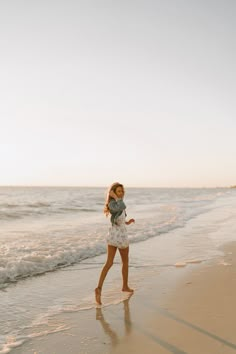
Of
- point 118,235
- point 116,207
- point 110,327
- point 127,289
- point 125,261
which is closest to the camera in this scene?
point 110,327

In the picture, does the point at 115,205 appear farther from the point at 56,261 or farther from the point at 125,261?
the point at 56,261

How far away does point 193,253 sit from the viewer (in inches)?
396

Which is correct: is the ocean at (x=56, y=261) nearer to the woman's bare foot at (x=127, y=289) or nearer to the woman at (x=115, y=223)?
the woman's bare foot at (x=127, y=289)

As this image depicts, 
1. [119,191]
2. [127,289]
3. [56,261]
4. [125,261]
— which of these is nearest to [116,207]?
[119,191]

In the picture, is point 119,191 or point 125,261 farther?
point 125,261

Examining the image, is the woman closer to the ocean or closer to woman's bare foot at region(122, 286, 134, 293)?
woman's bare foot at region(122, 286, 134, 293)

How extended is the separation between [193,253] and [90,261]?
3.08 metres

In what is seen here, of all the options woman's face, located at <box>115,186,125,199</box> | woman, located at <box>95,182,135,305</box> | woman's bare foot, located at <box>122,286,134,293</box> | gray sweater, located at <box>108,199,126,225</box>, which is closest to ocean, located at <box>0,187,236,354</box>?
woman's bare foot, located at <box>122,286,134,293</box>

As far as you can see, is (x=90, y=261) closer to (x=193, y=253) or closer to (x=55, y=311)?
(x=193, y=253)

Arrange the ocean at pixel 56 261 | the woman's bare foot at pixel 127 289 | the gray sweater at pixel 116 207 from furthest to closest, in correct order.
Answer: the woman's bare foot at pixel 127 289, the gray sweater at pixel 116 207, the ocean at pixel 56 261

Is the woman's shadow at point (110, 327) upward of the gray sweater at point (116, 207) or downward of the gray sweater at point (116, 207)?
downward

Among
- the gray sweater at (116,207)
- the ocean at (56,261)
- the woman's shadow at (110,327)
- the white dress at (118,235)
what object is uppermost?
the gray sweater at (116,207)

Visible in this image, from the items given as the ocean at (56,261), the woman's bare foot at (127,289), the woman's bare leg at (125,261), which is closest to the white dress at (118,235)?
the woman's bare leg at (125,261)

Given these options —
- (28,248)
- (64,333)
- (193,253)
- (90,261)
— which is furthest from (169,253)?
(64,333)
